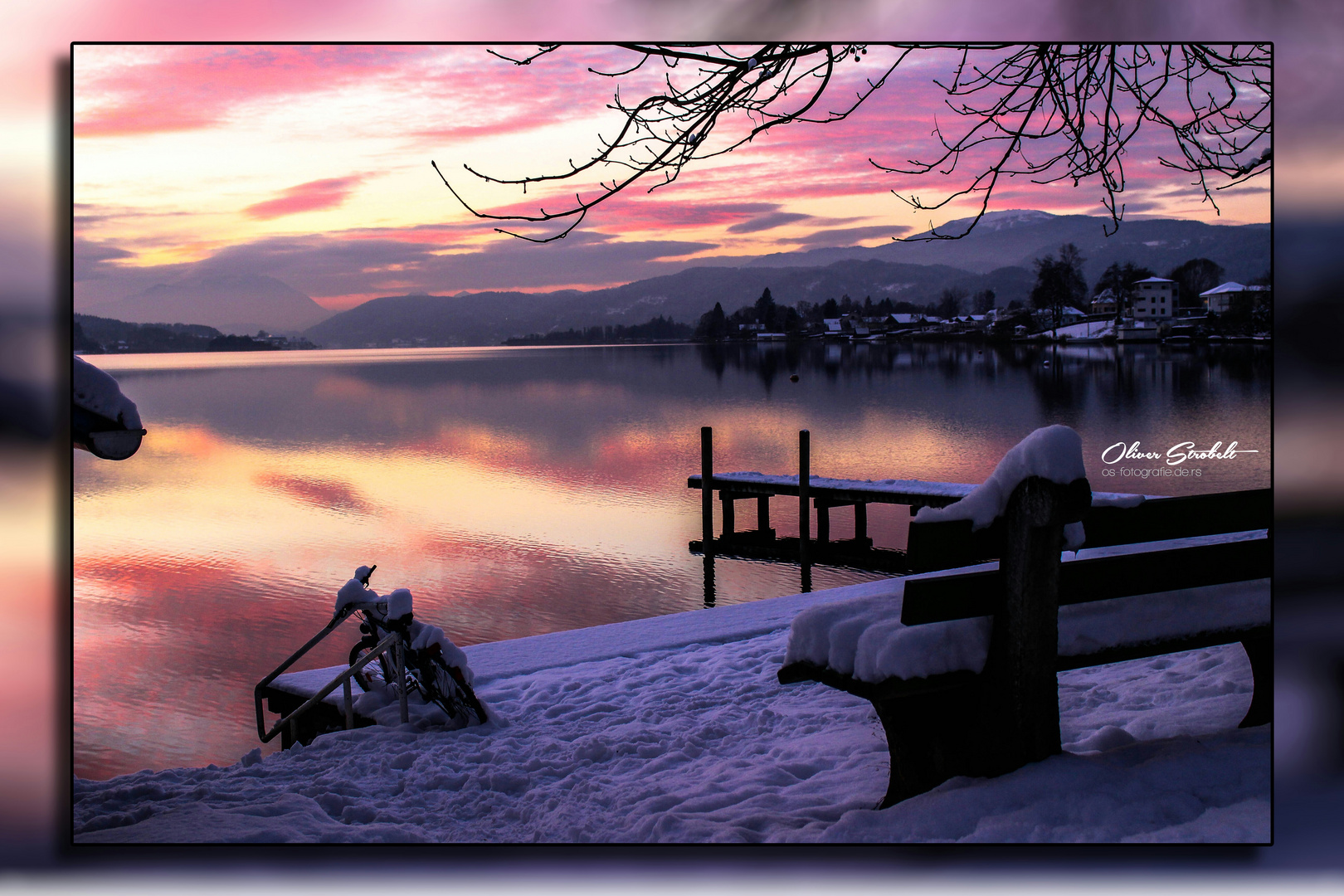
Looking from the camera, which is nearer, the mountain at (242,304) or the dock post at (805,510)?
the mountain at (242,304)

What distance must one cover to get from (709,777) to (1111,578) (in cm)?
177

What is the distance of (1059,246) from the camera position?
5613mm

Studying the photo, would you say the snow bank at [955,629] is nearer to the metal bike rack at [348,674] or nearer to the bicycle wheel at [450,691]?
the bicycle wheel at [450,691]

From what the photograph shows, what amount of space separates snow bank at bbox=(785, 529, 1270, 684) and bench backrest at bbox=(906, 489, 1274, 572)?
0.12 meters

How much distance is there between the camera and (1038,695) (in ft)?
9.65

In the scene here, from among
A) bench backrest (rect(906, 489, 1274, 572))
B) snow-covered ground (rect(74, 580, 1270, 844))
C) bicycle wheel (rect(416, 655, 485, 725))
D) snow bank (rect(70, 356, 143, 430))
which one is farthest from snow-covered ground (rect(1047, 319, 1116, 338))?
snow bank (rect(70, 356, 143, 430))

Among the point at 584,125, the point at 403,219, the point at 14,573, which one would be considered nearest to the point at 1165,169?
the point at 584,125

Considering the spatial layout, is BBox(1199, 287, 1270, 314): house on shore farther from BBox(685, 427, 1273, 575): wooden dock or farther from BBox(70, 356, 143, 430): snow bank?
BBox(70, 356, 143, 430): snow bank

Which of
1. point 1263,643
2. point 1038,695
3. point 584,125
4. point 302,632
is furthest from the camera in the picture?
point 302,632

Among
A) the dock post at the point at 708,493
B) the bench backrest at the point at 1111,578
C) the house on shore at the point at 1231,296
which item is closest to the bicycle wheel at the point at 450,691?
the bench backrest at the point at 1111,578

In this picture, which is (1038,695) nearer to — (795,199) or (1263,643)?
(1263,643)

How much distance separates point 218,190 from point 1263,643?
16.6ft

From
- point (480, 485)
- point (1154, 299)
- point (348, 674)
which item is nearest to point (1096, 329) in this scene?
point (1154, 299)
